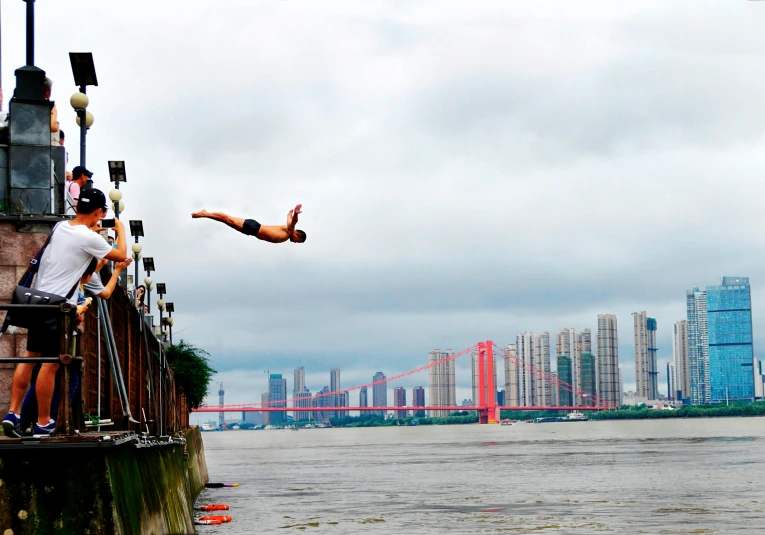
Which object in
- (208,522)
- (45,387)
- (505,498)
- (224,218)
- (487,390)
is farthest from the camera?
(487,390)

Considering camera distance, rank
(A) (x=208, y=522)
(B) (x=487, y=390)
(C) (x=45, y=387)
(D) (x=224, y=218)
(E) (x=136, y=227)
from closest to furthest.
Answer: (C) (x=45, y=387) < (D) (x=224, y=218) < (A) (x=208, y=522) < (E) (x=136, y=227) < (B) (x=487, y=390)

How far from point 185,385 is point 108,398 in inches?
1238

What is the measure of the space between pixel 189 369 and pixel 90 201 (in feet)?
122

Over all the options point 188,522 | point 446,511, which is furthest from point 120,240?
point 446,511

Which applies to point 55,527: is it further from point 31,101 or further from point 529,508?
point 529,508

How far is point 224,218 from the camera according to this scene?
1050 centimetres

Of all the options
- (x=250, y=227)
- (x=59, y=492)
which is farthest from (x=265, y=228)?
(x=59, y=492)

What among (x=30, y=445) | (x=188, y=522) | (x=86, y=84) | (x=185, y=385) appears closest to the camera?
(x=30, y=445)

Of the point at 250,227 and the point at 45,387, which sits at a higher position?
the point at 250,227

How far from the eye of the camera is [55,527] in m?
7.90

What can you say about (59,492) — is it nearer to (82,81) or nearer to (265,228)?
(265,228)

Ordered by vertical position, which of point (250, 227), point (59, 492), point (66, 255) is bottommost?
point (59, 492)

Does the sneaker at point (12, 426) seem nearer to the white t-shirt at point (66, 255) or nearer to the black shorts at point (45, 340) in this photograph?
the black shorts at point (45, 340)

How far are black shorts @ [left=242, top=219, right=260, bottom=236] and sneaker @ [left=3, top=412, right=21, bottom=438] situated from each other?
10.6 feet
